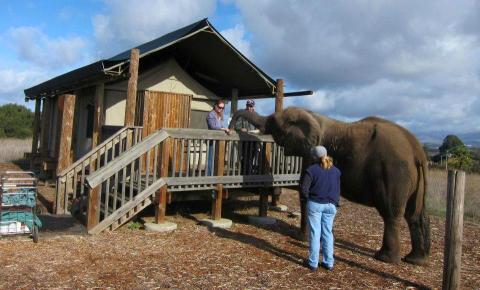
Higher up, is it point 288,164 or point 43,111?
point 43,111

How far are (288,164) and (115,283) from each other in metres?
5.88

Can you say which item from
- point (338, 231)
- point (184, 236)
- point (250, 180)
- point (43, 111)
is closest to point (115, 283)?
point (184, 236)

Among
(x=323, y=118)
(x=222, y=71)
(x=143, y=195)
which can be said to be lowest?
(x=143, y=195)

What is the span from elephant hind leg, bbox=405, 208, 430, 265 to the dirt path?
175 millimetres

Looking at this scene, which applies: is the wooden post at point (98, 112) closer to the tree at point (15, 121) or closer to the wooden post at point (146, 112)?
the wooden post at point (146, 112)

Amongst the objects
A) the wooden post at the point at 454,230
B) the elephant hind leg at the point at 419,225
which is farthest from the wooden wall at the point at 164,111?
the wooden post at the point at 454,230

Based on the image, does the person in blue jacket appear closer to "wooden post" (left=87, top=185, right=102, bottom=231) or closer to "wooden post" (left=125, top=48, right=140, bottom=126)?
"wooden post" (left=125, top=48, right=140, bottom=126)

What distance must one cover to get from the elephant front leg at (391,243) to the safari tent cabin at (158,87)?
594cm

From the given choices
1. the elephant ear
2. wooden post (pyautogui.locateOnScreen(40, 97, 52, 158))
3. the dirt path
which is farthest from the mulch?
wooden post (pyautogui.locateOnScreen(40, 97, 52, 158))

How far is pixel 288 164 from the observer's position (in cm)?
1078

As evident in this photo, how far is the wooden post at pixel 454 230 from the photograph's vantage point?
5773 mm

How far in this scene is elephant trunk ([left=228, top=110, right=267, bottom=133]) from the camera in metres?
9.32

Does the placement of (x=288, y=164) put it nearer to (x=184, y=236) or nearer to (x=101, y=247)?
(x=184, y=236)

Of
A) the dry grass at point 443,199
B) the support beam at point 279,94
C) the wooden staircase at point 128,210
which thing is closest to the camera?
the wooden staircase at point 128,210
